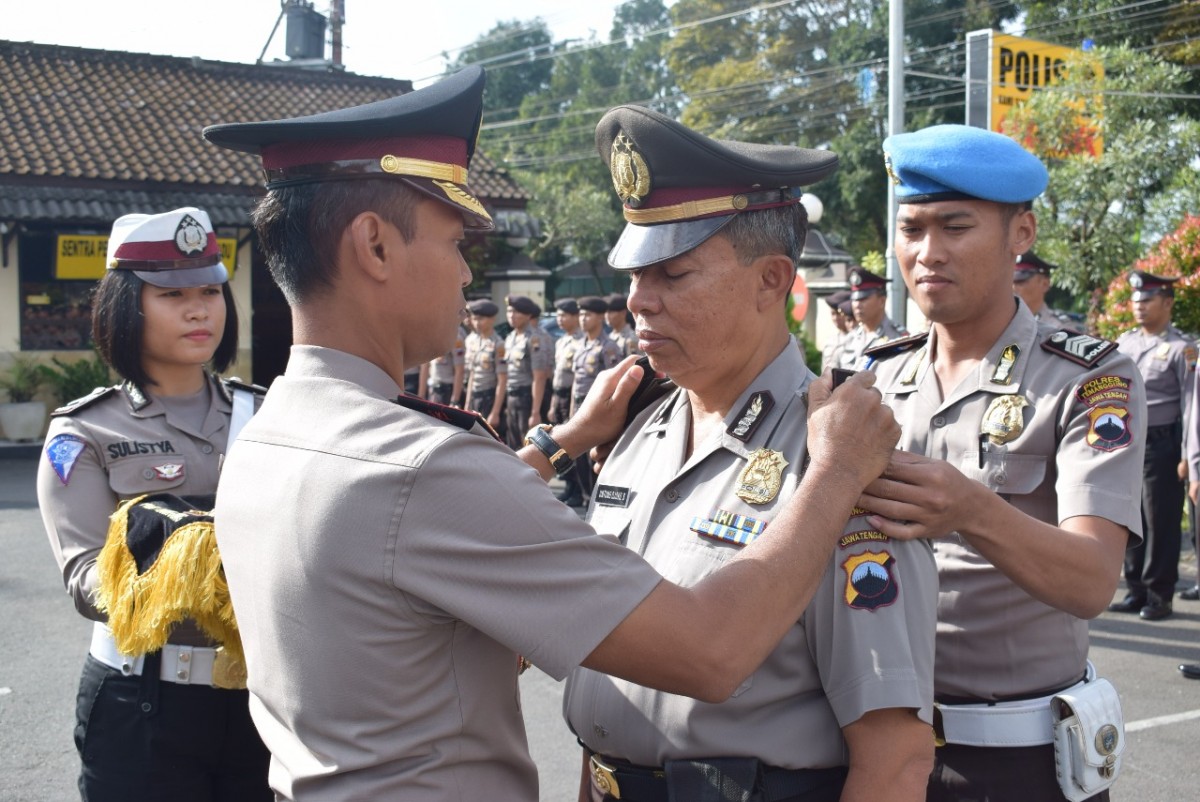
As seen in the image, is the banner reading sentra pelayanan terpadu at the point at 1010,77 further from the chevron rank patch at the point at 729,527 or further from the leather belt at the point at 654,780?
the leather belt at the point at 654,780

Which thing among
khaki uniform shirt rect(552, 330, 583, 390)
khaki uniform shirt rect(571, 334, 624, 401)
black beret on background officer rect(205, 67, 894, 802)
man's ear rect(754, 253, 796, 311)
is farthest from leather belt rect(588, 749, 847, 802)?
khaki uniform shirt rect(552, 330, 583, 390)

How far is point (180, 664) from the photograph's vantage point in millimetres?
2430

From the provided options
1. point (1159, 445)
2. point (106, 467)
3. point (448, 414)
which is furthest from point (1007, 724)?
point (1159, 445)

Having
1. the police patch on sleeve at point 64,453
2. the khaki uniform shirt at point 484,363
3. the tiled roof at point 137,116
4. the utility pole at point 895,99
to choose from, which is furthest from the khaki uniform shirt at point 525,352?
the police patch on sleeve at point 64,453

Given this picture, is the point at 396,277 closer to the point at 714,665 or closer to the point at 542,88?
the point at 714,665

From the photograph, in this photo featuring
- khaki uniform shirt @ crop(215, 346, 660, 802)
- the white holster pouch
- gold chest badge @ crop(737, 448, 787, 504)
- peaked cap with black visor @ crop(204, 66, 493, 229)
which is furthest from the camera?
the white holster pouch

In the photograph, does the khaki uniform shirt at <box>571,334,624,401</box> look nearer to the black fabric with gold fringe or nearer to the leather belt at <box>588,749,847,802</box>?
the black fabric with gold fringe

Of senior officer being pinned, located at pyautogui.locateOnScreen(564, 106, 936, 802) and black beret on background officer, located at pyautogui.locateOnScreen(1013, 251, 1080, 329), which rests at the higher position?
black beret on background officer, located at pyautogui.locateOnScreen(1013, 251, 1080, 329)

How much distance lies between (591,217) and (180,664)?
3944 cm

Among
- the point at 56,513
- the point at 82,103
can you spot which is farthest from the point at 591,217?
the point at 56,513

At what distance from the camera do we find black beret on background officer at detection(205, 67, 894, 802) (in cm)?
141

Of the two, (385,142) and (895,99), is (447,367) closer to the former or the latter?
(895,99)

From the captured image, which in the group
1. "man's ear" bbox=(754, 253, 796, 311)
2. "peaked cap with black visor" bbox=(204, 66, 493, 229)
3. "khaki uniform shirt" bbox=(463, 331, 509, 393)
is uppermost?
"peaked cap with black visor" bbox=(204, 66, 493, 229)

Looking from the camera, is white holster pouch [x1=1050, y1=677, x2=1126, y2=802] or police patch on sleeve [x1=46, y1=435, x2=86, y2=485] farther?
police patch on sleeve [x1=46, y1=435, x2=86, y2=485]
